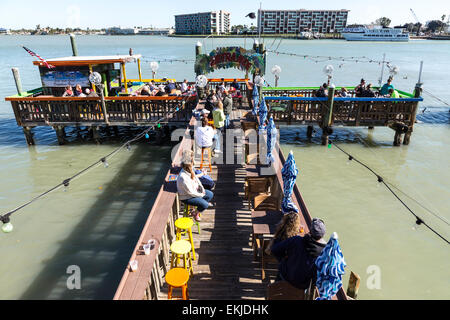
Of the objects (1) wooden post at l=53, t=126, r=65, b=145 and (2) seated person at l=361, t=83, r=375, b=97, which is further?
(1) wooden post at l=53, t=126, r=65, b=145

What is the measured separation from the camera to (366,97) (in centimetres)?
1678

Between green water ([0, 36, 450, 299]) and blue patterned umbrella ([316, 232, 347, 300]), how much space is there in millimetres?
5005

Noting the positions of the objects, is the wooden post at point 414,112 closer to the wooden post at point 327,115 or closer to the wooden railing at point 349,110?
the wooden railing at point 349,110

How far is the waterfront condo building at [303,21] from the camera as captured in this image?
604 ft

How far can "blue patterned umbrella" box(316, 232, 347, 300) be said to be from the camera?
3.73 metres

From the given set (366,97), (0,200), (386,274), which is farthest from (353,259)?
(0,200)

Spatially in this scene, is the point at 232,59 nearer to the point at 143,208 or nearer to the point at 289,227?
the point at 143,208

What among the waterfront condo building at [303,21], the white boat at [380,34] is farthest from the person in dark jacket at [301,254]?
the waterfront condo building at [303,21]

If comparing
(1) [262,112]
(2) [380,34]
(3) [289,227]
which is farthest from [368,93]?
(2) [380,34]

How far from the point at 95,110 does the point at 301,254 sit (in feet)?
50.5

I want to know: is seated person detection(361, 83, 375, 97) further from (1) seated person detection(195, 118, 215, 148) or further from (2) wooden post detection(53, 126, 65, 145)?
(2) wooden post detection(53, 126, 65, 145)

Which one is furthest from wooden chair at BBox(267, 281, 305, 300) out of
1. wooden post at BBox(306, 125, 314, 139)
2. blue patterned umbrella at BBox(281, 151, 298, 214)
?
wooden post at BBox(306, 125, 314, 139)

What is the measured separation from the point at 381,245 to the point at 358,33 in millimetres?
162424
